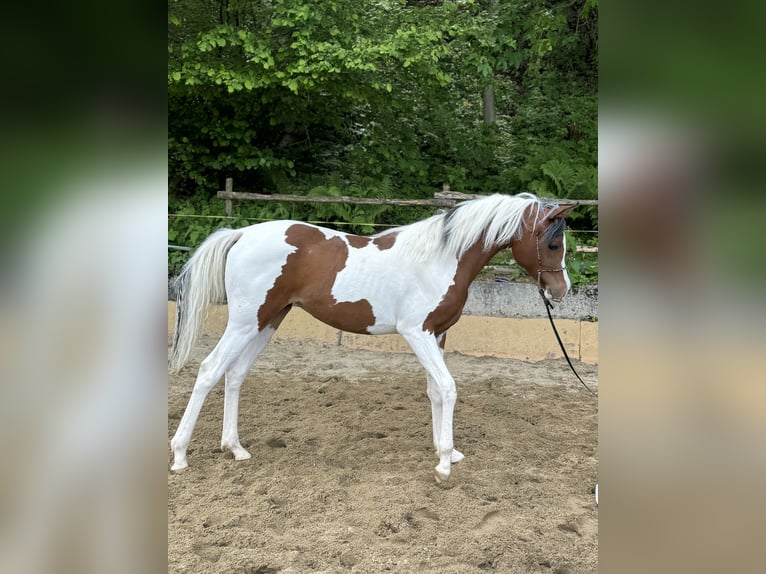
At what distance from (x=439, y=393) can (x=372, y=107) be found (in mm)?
6881

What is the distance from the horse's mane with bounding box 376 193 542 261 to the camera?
352 cm

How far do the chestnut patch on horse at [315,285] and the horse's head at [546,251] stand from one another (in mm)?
993

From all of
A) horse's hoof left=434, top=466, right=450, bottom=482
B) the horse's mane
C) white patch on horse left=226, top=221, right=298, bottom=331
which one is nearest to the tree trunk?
the horse's mane

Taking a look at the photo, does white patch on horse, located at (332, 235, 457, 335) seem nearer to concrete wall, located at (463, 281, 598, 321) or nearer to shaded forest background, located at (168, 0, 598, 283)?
concrete wall, located at (463, 281, 598, 321)

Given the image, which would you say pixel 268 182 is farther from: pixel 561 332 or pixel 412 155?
pixel 561 332

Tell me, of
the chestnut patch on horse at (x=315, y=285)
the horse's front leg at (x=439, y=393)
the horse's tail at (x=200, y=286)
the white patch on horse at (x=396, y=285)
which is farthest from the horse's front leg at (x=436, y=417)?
the horse's tail at (x=200, y=286)

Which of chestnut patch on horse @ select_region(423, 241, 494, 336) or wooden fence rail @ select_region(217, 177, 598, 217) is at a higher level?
wooden fence rail @ select_region(217, 177, 598, 217)

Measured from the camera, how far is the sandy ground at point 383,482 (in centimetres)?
251

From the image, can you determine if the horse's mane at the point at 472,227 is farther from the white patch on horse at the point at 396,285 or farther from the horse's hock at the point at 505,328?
the horse's hock at the point at 505,328

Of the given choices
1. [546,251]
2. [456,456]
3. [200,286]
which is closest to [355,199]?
[200,286]
